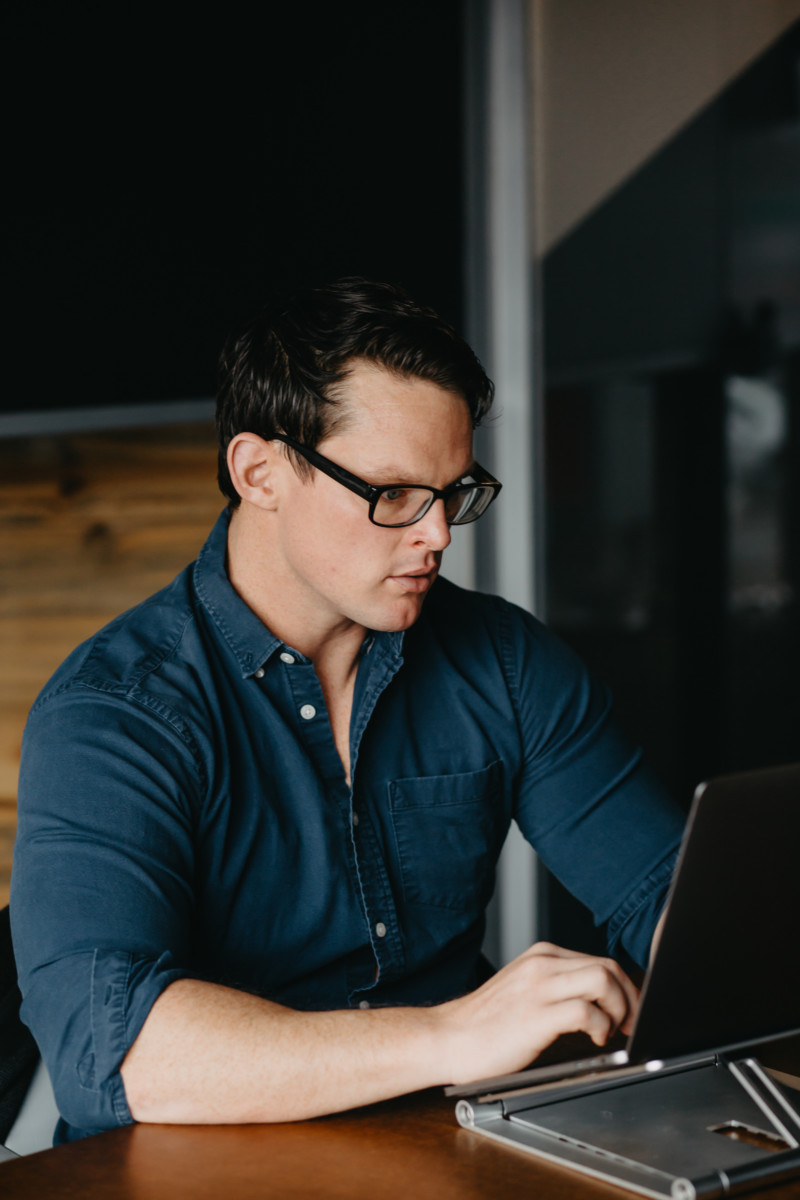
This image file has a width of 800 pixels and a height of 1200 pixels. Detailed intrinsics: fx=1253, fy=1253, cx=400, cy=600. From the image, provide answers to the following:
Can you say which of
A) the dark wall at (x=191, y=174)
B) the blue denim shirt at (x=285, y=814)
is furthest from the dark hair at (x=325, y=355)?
the dark wall at (x=191, y=174)

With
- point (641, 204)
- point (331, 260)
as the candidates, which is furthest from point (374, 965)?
point (641, 204)

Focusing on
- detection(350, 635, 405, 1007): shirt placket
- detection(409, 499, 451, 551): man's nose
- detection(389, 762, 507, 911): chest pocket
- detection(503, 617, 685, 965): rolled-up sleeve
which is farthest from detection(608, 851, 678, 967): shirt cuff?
detection(409, 499, 451, 551): man's nose

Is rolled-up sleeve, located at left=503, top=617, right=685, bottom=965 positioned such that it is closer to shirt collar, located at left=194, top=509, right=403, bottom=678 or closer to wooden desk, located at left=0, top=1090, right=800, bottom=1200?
shirt collar, located at left=194, top=509, right=403, bottom=678

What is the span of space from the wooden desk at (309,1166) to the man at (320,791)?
0.03 m

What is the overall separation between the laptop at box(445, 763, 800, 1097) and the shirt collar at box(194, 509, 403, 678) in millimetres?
729

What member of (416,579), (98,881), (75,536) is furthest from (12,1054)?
(75,536)

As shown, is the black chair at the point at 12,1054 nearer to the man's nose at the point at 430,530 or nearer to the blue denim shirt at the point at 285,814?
the blue denim shirt at the point at 285,814

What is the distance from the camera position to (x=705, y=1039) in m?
1.13

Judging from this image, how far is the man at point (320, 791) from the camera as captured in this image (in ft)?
4.02

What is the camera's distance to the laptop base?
1.06 m

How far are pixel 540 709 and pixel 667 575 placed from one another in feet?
5.97

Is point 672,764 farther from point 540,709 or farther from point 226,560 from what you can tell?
point 226,560

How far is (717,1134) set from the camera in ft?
3.78

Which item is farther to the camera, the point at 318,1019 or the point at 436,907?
the point at 436,907
